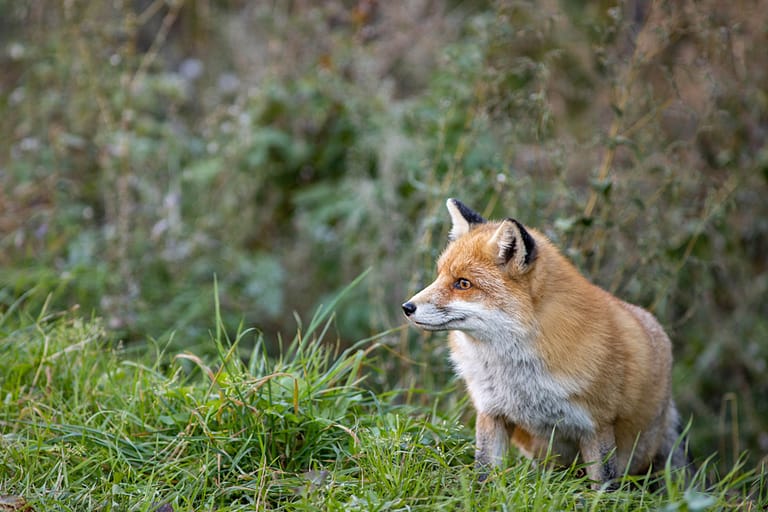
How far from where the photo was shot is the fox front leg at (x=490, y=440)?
3957 mm

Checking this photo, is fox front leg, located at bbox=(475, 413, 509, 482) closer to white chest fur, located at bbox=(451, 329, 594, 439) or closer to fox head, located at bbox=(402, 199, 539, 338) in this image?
white chest fur, located at bbox=(451, 329, 594, 439)

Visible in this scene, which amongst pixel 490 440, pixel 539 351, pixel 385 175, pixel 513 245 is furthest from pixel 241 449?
pixel 385 175

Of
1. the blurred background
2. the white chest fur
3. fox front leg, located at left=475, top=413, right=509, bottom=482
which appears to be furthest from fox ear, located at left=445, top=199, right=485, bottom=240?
fox front leg, located at left=475, top=413, right=509, bottom=482

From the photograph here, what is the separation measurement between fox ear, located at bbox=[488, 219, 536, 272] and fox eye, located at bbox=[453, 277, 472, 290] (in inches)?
7.7

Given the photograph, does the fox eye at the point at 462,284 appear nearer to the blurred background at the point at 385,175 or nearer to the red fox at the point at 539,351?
the red fox at the point at 539,351

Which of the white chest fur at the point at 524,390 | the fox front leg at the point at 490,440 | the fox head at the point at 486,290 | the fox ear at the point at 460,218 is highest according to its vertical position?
the fox ear at the point at 460,218

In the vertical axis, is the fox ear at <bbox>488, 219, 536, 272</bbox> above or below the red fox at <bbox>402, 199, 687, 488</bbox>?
above

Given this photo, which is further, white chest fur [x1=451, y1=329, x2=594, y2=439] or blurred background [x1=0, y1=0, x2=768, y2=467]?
blurred background [x1=0, y1=0, x2=768, y2=467]

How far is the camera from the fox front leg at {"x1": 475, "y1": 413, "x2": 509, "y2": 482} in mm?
3957

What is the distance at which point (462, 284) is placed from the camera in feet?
13.2

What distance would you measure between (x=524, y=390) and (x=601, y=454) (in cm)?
51

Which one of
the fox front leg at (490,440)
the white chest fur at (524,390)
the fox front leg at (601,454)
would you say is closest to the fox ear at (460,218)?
the white chest fur at (524,390)

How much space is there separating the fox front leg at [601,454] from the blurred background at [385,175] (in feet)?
3.59

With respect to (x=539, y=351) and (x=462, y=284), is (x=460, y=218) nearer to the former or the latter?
(x=462, y=284)
